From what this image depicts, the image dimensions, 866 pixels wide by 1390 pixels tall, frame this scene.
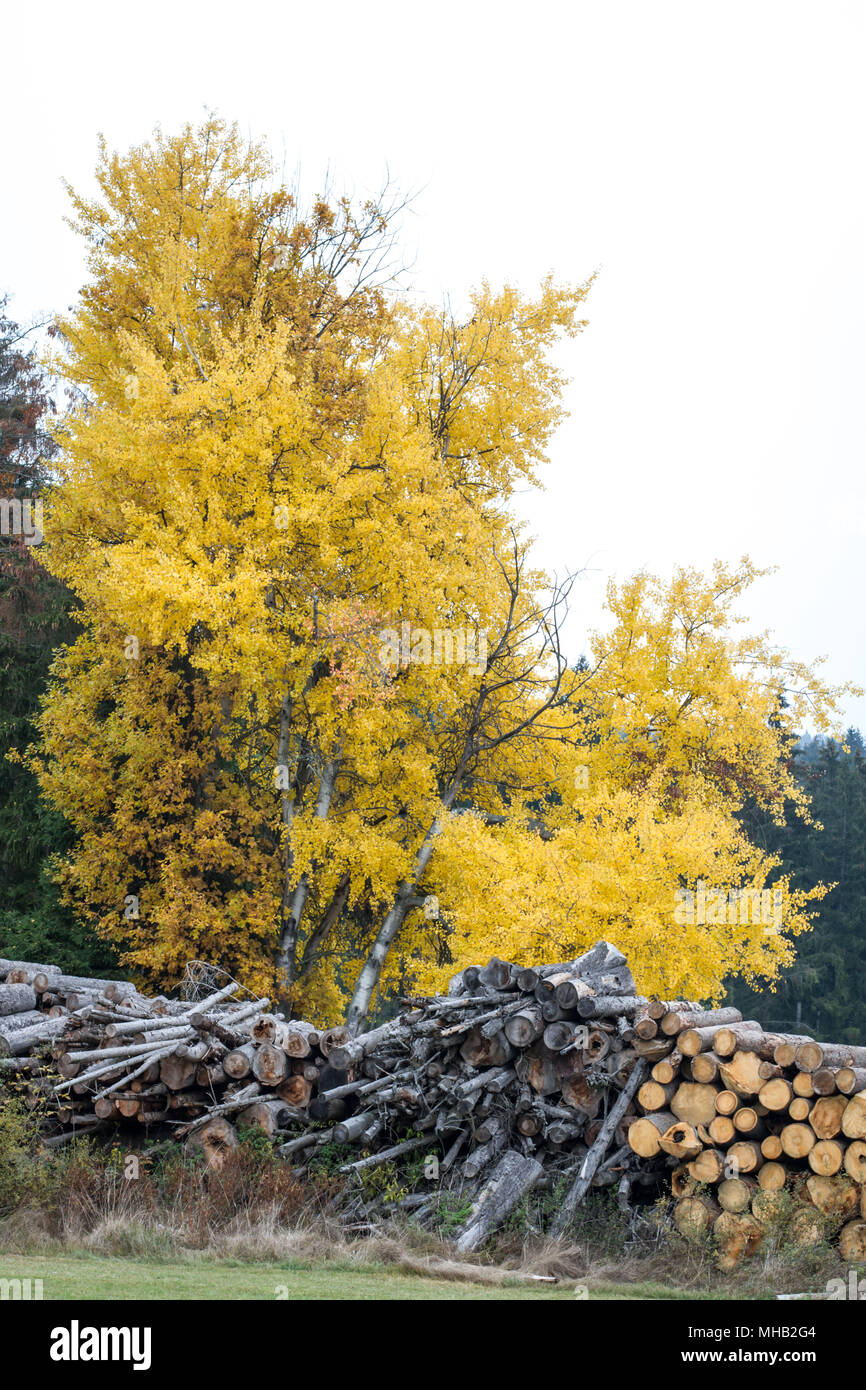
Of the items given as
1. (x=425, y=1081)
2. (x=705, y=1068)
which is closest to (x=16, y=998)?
(x=425, y=1081)

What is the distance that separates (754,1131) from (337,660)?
1205 centimetres

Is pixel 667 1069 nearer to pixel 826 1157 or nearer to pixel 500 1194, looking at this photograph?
pixel 826 1157

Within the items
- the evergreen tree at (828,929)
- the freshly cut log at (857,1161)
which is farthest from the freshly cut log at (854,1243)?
the evergreen tree at (828,929)

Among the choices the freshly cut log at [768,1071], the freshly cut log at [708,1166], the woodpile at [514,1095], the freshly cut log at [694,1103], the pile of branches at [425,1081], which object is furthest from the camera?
the pile of branches at [425,1081]

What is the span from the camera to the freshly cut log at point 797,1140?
32.8ft

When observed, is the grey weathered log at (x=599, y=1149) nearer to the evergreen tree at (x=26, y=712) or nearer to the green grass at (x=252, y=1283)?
the green grass at (x=252, y=1283)

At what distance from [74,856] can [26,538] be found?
835cm

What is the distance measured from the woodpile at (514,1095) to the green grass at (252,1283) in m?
1.30

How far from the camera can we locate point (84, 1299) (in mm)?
7148

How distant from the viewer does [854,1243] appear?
962cm

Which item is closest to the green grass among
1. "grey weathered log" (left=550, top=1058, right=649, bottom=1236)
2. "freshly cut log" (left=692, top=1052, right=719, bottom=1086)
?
"grey weathered log" (left=550, top=1058, right=649, bottom=1236)

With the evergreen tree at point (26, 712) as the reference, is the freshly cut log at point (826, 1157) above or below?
below
